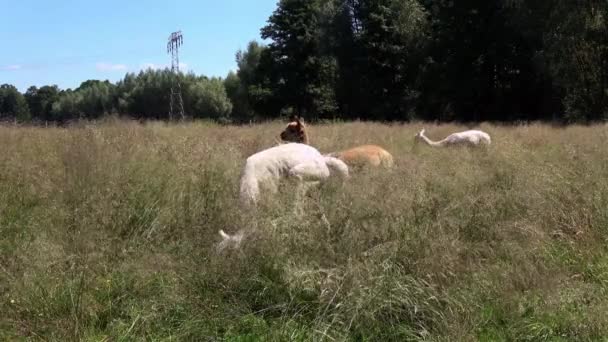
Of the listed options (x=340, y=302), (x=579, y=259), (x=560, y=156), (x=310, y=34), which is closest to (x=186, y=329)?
(x=340, y=302)

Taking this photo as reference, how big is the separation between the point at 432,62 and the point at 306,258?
37000 mm

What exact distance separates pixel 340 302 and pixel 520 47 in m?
36.2

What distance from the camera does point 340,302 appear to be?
13.4 ft

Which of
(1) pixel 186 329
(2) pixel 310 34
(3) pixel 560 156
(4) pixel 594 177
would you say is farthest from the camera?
(2) pixel 310 34

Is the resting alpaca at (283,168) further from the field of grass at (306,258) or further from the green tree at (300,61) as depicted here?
the green tree at (300,61)

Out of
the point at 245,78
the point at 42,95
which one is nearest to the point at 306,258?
the point at 245,78

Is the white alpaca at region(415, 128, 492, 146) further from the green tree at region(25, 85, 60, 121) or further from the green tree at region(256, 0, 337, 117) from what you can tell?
the green tree at region(25, 85, 60, 121)

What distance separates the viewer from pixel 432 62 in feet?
129

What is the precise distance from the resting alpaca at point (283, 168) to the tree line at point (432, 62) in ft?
59.6

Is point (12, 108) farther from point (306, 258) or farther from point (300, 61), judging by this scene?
point (300, 61)

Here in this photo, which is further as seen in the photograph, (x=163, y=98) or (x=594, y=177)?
(x=163, y=98)

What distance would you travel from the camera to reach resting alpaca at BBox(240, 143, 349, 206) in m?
5.90

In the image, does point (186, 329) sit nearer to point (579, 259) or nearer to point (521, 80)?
point (579, 259)

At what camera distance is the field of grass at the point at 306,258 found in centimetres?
404
